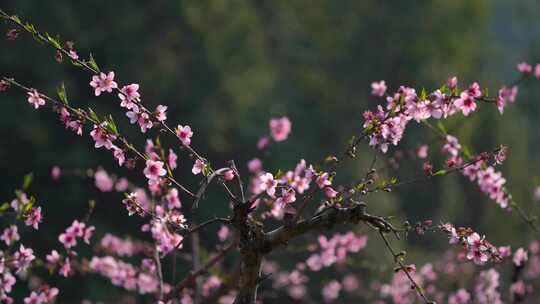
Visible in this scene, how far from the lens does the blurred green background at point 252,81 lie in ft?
43.2

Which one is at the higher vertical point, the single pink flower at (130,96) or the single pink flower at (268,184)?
the single pink flower at (130,96)

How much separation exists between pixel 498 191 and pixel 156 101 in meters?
11.0

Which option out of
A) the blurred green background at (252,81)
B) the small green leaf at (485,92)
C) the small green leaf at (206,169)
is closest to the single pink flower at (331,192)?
the small green leaf at (206,169)

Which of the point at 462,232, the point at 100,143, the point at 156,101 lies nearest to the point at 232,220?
the point at 100,143

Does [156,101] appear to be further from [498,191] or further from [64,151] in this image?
[498,191]

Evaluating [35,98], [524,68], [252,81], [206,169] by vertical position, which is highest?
[252,81]

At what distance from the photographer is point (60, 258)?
12.6 feet

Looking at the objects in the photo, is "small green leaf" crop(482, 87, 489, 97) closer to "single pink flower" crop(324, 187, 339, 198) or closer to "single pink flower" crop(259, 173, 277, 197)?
"single pink flower" crop(324, 187, 339, 198)

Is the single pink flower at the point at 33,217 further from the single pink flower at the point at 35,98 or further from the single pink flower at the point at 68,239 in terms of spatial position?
the single pink flower at the point at 68,239

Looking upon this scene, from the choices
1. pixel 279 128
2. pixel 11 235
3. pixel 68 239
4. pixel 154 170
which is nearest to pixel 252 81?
pixel 279 128

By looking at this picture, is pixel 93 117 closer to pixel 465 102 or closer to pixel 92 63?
pixel 92 63

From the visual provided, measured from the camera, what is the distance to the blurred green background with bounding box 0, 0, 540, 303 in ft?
43.2

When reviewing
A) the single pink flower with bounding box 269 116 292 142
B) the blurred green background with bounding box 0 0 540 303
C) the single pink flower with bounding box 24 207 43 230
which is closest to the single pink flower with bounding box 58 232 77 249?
the single pink flower with bounding box 24 207 43 230

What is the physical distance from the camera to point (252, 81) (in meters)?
15.9
